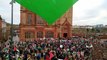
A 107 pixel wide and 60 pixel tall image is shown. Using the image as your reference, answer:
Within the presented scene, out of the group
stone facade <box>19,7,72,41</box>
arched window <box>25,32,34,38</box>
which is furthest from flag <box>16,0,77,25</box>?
arched window <box>25,32,34,38</box>

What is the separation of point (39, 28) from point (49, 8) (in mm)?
61335

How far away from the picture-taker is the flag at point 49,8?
23.0 feet

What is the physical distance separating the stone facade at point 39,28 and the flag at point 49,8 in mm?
59049

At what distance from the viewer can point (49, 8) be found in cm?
706

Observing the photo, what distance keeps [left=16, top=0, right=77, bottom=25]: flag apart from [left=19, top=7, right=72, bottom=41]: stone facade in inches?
2325

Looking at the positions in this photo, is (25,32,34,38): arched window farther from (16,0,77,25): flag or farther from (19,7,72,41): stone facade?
(16,0,77,25): flag

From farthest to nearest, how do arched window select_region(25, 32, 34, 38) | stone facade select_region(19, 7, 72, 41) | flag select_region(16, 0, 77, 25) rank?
stone facade select_region(19, 7, 72, 41)
arched window select_region(25, 32, 34, 38)
flag select_region(16, 0, 77, 25)

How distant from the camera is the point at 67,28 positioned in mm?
68875

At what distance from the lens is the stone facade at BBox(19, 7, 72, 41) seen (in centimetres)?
6700

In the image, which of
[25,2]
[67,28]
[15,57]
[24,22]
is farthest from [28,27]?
[25,2]

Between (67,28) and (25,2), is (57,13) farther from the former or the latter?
(67,28)

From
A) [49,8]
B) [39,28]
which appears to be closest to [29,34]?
[39,28]

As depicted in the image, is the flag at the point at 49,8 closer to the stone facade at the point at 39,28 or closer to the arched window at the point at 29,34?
the stone facade at the point at 39,28

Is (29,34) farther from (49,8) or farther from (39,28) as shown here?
(49,8)
